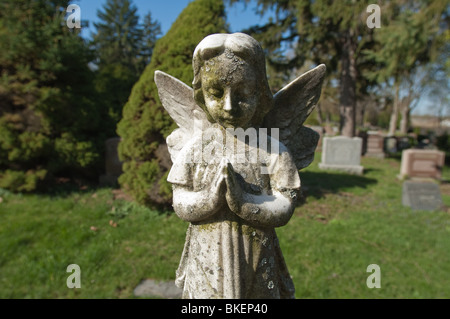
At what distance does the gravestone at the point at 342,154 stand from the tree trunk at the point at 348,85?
1.98 meters

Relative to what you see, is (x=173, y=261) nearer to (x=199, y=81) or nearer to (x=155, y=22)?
(x=199, y=81)

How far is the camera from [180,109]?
1.66 m

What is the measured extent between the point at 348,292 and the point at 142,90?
172 inches

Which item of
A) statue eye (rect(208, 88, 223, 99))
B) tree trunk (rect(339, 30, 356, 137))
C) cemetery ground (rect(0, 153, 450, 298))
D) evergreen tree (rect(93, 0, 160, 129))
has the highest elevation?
evergreen tree (rect(93, 0, 160, 129))

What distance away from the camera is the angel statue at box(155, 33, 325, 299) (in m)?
1.26

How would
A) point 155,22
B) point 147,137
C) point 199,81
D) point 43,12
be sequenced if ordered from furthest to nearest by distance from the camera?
point 155,22 < point 43,12 < point 147,137 < point 199,81

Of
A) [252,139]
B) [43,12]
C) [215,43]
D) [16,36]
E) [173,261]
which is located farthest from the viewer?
[43,12]

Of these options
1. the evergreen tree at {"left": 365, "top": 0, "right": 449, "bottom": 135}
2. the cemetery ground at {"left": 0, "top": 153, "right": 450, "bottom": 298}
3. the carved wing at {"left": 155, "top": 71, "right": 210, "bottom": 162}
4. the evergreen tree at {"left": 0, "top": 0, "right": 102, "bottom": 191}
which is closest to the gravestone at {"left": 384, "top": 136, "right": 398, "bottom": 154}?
the evergreen tree at {"left": 365, "top": 0, "right": 449, "bottom": 135}

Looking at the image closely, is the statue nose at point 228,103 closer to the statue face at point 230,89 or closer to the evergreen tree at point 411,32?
the statue face at point 230,89

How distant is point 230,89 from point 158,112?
3.69 metres

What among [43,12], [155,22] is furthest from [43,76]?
[155,22]

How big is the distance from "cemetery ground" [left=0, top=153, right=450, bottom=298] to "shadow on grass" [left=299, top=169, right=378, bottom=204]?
0.40 metres

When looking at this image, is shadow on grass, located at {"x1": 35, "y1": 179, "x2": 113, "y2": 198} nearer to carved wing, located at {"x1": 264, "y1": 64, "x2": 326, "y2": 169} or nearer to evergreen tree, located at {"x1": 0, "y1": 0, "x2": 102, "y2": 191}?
evergreen tree, located at {"x1": 0, "y1": 0, "x2": 102, "y2": 191}

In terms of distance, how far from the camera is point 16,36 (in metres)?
5.39
